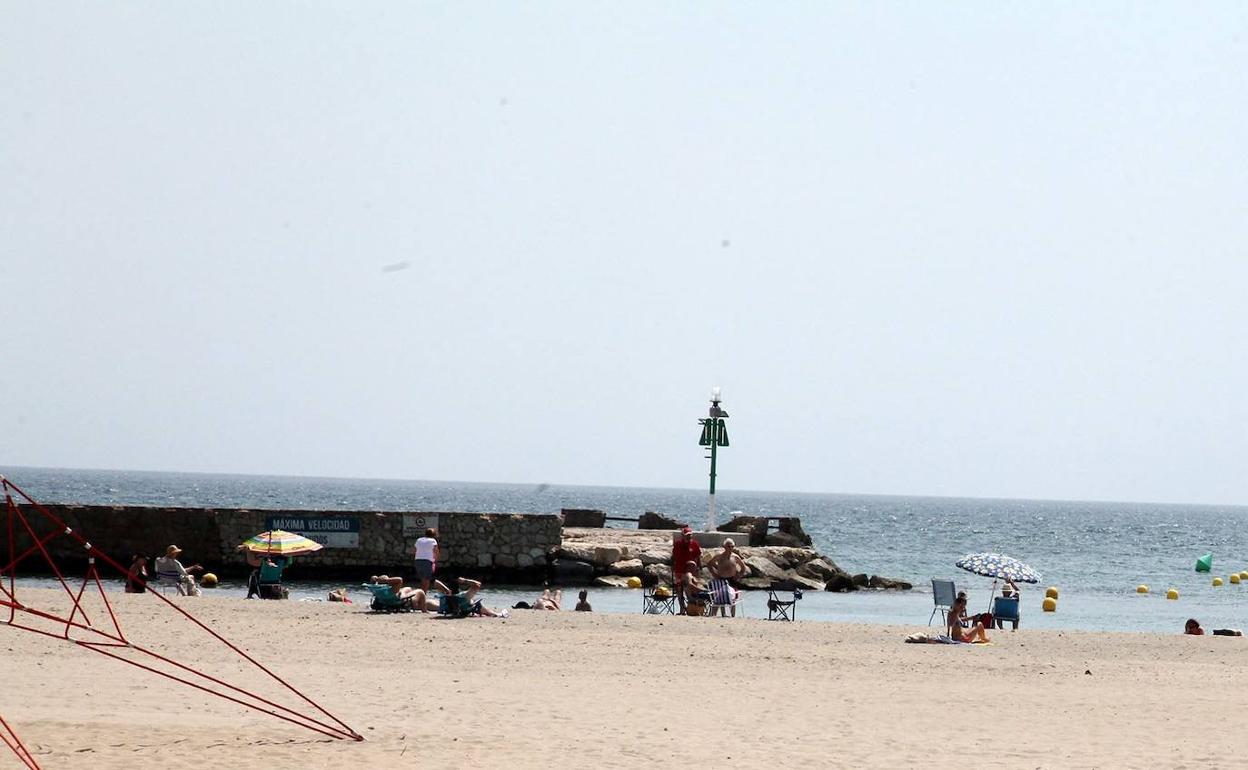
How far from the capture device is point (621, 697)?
12.6m

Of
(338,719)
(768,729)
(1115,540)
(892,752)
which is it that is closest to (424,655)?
(338,719)

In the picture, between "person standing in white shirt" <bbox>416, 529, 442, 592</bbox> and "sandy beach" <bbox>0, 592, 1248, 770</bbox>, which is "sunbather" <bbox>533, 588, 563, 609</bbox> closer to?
"person standing in white shirt" <bbox>416, 529, 442, 592</bbox>

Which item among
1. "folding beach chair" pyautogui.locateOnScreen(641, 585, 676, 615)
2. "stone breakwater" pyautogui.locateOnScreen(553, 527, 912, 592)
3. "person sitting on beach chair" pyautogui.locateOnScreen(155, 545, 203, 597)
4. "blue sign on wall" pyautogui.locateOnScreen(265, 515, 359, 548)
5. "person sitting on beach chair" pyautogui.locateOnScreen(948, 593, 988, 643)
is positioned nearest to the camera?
"person sitting on beach chair" pyautogui.locateOnScreen(948, 593, 988, 643)

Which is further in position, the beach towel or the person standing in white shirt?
the person standing in white shirt

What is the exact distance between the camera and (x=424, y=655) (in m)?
14.9

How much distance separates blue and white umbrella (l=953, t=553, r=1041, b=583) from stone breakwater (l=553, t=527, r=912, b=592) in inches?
345

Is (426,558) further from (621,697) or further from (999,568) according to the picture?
(999,568)

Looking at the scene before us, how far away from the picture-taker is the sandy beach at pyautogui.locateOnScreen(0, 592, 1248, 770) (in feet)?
32.9

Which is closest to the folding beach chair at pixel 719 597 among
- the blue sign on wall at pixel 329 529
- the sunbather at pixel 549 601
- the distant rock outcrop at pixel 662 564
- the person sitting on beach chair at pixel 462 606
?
the sunbather at pixel 549 601

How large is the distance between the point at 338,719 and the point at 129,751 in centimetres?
173

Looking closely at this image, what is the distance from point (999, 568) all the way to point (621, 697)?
12.6 meters

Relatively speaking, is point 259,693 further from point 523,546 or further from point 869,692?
point 523,546

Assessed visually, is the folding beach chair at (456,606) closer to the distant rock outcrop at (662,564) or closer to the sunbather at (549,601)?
the sunbather at (549,601)

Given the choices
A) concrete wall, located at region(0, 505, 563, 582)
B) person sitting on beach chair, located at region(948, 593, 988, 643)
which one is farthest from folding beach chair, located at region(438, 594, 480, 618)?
concrete wall, located at region(0, 505, 563, 582)
